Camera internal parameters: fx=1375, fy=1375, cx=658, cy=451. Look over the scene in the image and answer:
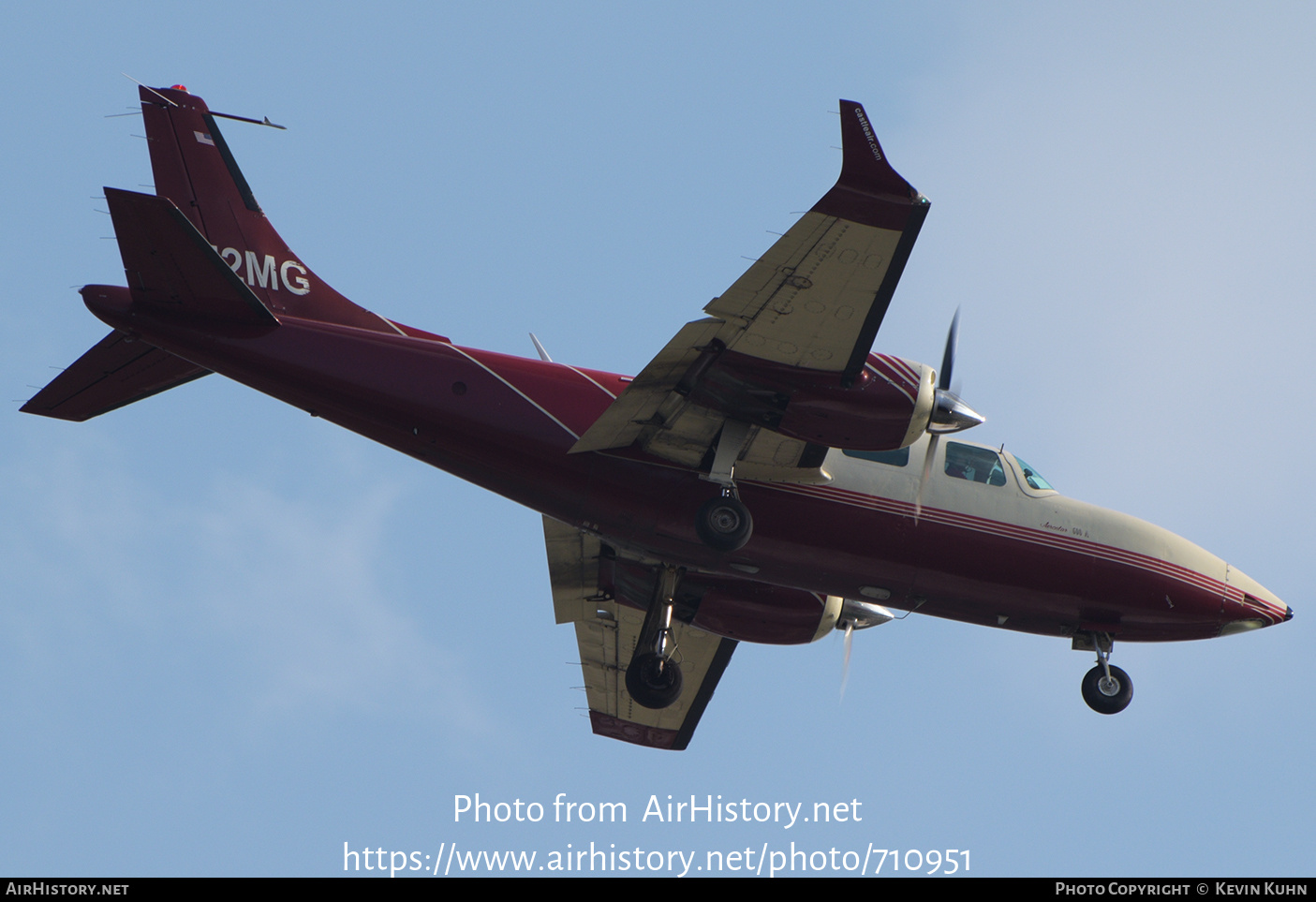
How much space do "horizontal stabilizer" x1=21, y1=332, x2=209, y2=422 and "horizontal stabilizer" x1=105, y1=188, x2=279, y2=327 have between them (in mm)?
1179

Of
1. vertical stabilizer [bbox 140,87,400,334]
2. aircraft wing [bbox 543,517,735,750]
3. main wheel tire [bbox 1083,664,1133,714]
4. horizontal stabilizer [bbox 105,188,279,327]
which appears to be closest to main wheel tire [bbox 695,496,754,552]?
aircraft wing [bbox 543,517,735,750]

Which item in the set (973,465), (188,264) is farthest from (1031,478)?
(188,264)

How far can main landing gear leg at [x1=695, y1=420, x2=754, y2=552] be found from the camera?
67.8ft

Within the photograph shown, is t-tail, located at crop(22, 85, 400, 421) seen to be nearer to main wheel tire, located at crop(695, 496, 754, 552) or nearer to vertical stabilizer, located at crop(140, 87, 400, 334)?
Result: vertical stabilizer, located at crop(140, 87, 400, 334)

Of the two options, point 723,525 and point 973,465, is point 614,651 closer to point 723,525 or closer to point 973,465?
point 723,525

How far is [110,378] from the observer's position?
69.8 feet

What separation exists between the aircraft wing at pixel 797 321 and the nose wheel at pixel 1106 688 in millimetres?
6168

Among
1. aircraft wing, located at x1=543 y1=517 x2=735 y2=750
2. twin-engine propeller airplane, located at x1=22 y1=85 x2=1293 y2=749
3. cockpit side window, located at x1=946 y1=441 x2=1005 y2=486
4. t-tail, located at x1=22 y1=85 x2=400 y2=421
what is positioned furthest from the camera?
aircraft wing, located at x1=543 y1=517 x2=735 y2=750

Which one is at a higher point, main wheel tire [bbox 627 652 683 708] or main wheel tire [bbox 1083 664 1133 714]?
main wheel tire [bbox 1083 664 1133 714]

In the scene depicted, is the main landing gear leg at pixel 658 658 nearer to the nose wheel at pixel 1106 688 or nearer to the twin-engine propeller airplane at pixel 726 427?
the twin-engine propeller airplane at pixel 726 427

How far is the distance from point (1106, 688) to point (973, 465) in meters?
4.60

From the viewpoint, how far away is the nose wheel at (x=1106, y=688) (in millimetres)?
23625

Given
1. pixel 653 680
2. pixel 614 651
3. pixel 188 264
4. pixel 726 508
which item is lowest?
pixel 653 680

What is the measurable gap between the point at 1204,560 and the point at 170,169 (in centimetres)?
1882
